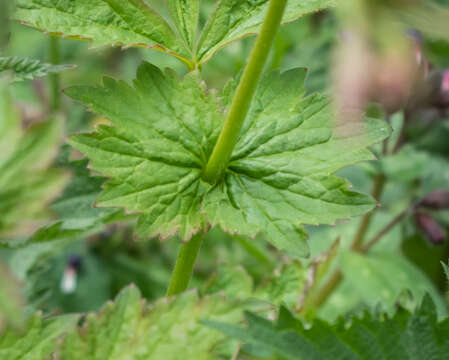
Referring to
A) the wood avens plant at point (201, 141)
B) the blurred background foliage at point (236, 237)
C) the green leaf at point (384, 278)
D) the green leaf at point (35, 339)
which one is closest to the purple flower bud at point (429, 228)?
the blurred background foliage at point (236, 237)

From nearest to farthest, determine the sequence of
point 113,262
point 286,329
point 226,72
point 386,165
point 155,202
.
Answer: point 286,329 < point 155,202 < point 386,165 < point 113,262 < point 226,72

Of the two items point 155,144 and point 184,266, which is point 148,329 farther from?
point 155,144

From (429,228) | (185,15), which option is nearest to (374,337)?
(185,15)

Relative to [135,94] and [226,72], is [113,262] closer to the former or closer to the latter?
[226,72]

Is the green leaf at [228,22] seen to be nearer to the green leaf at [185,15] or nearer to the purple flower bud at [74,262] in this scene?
the green leaf at [185,15]

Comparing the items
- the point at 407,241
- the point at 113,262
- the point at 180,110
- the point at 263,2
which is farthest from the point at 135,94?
the point at 407,241

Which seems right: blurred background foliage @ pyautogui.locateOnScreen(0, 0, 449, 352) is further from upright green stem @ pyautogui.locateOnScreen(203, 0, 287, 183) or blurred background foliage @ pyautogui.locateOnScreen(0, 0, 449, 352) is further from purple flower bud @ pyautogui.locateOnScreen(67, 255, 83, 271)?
upright green stem @ pyautogui.locateOnScreen(203, 0, 287, 183)
